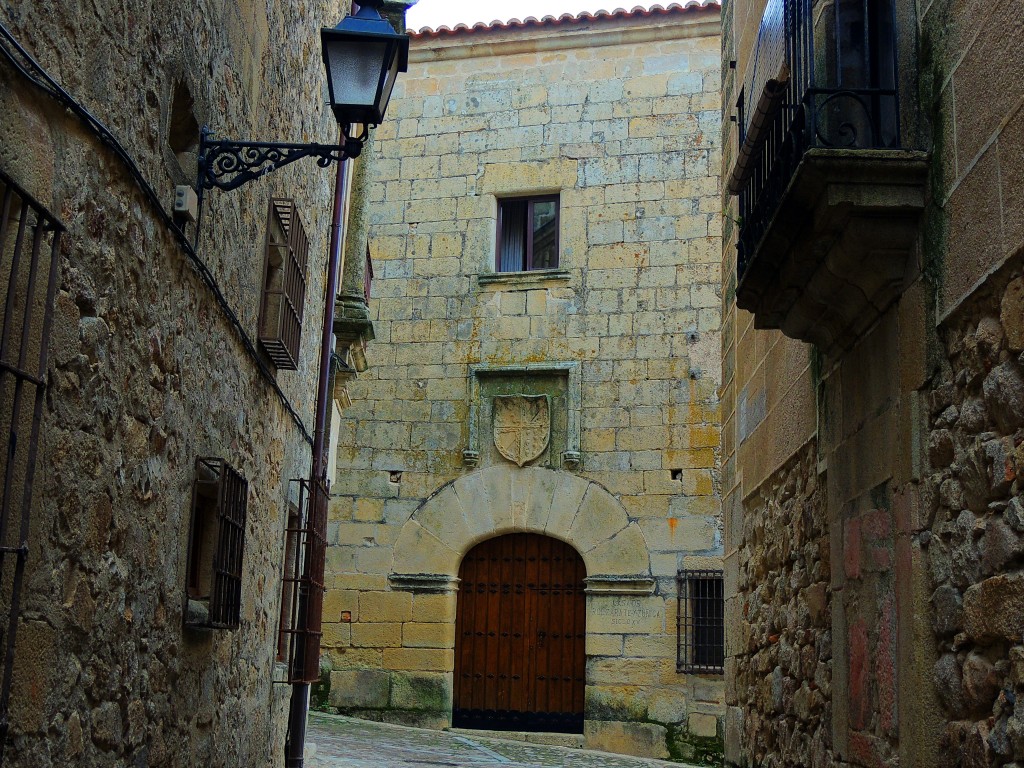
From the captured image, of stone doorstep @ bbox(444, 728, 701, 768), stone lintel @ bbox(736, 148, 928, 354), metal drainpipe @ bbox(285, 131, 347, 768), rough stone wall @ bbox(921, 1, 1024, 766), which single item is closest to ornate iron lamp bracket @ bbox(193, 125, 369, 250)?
stone lintel @ bbox(736, 148, 928, 354)

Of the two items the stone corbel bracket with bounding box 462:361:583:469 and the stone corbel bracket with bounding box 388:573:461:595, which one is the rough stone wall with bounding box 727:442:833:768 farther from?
the stone corbel bracket with bounding box 388:573:461:595

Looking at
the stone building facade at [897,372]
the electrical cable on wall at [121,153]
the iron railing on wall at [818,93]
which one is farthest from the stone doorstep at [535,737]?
the iron railing on wall at [818,93]

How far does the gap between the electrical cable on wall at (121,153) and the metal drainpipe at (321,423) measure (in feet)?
6.76

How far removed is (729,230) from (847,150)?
11.9 feet

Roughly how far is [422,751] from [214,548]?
5.64 metres

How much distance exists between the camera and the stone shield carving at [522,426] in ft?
39.7

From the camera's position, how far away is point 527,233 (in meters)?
12.9

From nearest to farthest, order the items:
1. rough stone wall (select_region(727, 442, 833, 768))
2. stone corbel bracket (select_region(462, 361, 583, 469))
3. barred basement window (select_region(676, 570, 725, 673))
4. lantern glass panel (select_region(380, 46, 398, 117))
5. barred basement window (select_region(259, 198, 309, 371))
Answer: lantern glass panel (select_region(380, 46, 398, 117)) < rough stone wall (select_region(727, 442, 833, 768)) < barred basement window (select_region(259, 198, 309, 371)) < barred basement window (select_region(676, 570, 725, 673)) < stone corbel bracket (select_region(462, 361, 583, 469))

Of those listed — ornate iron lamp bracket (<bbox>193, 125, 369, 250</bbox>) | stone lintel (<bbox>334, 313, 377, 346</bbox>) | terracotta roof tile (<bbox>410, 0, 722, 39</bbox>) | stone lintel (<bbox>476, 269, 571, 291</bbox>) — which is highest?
terracotta roof tile (<bbox>410, 0, 722, 39</bbox>)

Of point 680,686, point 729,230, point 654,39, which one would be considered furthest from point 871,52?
point 654,39

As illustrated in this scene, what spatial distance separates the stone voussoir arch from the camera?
11773 millimetres

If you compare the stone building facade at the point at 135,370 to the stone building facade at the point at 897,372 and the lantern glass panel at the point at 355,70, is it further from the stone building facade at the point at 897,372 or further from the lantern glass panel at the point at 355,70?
the stone building facade at the point at 897,372

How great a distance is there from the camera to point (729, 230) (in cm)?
713

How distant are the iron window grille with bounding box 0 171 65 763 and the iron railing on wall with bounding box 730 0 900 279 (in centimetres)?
227
